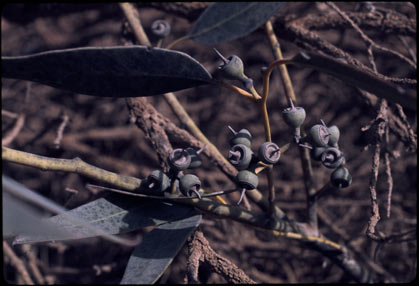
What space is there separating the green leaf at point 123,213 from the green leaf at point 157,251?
0.06 ft

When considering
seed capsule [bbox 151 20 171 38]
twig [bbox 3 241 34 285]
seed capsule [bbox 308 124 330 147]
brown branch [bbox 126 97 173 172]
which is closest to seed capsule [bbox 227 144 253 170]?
seed capsule [bbox 308 124 330 147]

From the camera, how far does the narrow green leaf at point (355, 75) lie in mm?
517

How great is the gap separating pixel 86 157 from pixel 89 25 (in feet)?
1.68

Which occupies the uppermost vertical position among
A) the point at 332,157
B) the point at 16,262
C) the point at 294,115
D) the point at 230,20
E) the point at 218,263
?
the point at 230,20

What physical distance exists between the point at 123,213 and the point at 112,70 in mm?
242

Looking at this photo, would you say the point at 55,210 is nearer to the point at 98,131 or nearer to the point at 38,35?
the point at 98,131

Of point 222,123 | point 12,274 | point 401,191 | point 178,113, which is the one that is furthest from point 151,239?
point 401,191

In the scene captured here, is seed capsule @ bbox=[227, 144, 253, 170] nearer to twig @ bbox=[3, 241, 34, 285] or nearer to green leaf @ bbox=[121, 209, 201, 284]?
green leaf @ bbox=[121, 209, 201, 284]

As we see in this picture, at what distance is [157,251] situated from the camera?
2.14 ft

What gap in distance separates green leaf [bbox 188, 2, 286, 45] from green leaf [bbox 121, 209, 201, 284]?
31 centimetres

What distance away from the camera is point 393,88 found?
0.51 m

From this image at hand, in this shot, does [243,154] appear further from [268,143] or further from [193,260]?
[193,260]

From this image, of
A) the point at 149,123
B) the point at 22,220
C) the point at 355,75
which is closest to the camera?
the point at 22,220

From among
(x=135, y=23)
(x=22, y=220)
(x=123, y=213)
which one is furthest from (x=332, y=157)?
(x=135, y=23)
